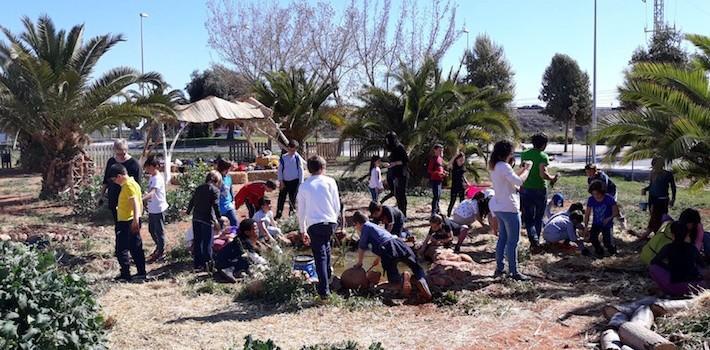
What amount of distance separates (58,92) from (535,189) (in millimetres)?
10300

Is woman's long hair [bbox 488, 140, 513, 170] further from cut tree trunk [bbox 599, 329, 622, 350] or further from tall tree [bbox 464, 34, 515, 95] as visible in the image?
tall tree [bbox 464, 34, 515, 95]

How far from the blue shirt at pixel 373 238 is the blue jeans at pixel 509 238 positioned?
1354 millimetres

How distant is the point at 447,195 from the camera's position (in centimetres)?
1598

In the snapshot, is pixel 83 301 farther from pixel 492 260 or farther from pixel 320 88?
pixel 320 88

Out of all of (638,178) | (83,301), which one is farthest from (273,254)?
(638,178)

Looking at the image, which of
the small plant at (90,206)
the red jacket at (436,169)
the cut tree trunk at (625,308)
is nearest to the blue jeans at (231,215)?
the red jacket at (436,169)

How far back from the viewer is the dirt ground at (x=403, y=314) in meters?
5.85

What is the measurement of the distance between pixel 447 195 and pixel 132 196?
936cm

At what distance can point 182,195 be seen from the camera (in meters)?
12.9

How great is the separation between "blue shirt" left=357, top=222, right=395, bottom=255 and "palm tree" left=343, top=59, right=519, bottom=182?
9735 mm

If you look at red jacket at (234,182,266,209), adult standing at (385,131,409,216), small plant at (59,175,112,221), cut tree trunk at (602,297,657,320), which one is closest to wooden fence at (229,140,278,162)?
small plant at (59,175,112,221)

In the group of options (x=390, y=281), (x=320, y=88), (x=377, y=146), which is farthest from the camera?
(x=320, y=88)

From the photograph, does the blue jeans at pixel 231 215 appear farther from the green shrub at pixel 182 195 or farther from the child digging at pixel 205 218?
the green shrub at pixel 182 195

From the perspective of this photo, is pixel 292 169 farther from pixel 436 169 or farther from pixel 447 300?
pixel 447 300
